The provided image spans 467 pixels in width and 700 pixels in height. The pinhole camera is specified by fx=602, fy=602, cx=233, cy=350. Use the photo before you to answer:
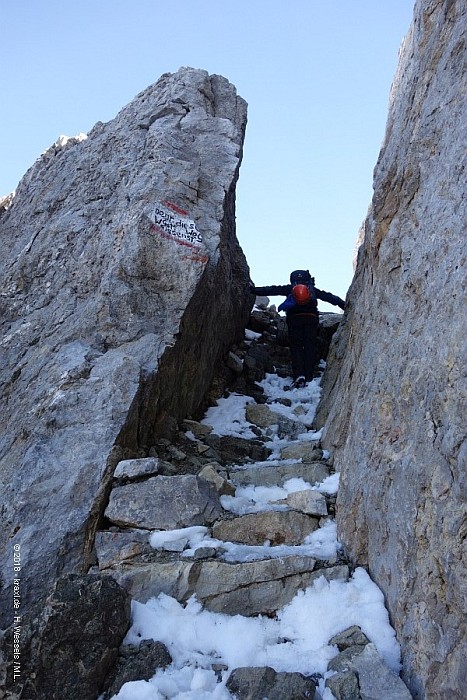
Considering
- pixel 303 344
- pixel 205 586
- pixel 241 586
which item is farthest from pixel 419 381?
pixel 303 344

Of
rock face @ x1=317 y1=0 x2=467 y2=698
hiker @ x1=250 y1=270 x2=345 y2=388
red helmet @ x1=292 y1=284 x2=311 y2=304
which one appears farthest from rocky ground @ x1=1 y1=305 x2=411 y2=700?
red helmet @ x1=292 y1=284 x2=311 y2=304

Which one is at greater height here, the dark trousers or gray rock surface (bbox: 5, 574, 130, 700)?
the dark trousers

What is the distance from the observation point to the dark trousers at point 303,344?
11.8 metres

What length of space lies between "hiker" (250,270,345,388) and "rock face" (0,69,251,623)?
1232 mm

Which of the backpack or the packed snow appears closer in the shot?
the packed snow

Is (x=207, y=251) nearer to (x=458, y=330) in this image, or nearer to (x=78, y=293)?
(x=78, y=293)

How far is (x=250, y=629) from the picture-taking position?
16.9 ft

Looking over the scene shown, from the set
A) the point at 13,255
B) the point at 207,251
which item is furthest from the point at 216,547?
the point at 13,255

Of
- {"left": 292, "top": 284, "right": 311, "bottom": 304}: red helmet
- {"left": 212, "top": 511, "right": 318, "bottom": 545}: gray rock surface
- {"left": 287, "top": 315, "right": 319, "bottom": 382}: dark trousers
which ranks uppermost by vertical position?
{"left": 292, "top": 284, "right": 311, "bottom": 304}: red helmet

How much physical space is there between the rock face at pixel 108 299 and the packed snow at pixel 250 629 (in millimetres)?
1353

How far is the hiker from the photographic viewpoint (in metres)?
11.8

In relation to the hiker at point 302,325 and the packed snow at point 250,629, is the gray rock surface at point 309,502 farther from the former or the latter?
the hiker at point 302,325

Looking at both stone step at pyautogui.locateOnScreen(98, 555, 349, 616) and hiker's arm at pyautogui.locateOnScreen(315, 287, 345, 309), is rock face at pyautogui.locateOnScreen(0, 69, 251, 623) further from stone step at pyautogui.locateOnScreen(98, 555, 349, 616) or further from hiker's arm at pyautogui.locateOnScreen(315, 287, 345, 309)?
hiker's arm at pyautogui.locateOnScreen(315, 287, 345, 309)

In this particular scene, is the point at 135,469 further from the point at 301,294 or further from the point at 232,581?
the point at 301,294
